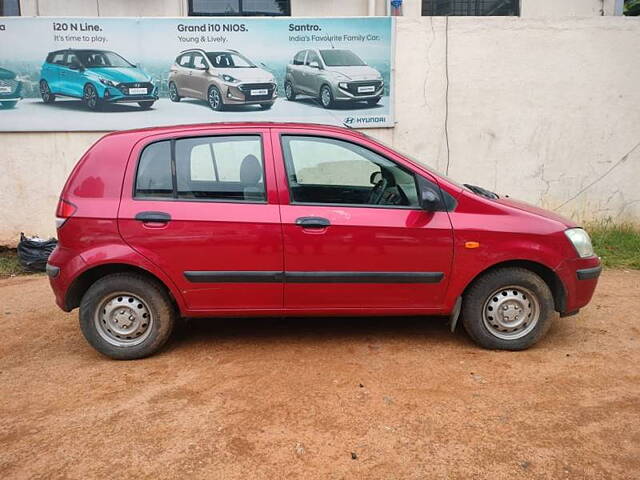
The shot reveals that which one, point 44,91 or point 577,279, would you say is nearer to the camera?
point 577,279

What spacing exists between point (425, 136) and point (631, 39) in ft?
9.84

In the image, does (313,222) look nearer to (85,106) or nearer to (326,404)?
(326,404)

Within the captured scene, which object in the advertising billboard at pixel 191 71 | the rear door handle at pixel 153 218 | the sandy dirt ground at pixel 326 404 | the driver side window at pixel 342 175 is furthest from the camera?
the advertising billboard at pixel 191 71

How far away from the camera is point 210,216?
12.6ft

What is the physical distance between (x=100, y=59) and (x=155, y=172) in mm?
4152

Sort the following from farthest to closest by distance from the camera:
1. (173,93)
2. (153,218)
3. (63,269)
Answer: (173,93) → (63,269) → (153,218)

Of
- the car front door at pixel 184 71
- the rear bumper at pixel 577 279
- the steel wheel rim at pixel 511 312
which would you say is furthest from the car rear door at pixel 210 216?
the car front door at pixel 184 71

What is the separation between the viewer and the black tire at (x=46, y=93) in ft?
23.6

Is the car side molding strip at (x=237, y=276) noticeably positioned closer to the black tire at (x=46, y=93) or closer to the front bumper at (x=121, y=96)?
the front bumper at (x=121, y=96)

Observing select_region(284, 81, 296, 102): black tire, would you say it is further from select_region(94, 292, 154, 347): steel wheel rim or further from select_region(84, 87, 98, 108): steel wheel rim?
select_region(94, 292, 154, 347): steel wheel rim

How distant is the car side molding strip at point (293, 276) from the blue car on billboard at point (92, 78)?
4384mm

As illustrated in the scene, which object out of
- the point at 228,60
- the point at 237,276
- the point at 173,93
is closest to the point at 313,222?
the point at 237,276

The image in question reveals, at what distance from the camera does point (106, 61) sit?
723cm

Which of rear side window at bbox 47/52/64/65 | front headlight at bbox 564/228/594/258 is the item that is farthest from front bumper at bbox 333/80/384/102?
front headlight at bbox 564/228/594/258
